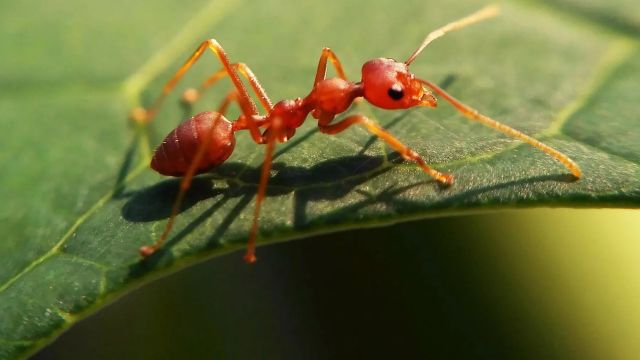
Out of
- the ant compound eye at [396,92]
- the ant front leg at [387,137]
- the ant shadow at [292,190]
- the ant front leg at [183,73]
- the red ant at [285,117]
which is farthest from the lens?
the ant front leg at [183,73]

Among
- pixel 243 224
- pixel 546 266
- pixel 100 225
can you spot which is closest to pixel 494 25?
pixel 546 266

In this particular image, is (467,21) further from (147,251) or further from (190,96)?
(147,251)

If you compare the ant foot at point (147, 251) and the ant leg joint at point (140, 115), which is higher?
the ant leg joint at point (140, 115)

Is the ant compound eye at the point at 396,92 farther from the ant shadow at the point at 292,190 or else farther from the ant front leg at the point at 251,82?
the ant front leg at the point at 251,82

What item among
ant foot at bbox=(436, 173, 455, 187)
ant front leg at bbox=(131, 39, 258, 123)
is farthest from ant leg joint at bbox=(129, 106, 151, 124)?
ant foot at bbox=(436, 173, 455, 187)

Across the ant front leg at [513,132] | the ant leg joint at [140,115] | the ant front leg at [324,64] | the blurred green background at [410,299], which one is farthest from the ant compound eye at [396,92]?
the ant leg joint at [140,115]

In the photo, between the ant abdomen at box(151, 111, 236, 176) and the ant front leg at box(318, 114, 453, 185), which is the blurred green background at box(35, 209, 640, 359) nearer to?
the ant front leg at box(318, 114, 453, 185)

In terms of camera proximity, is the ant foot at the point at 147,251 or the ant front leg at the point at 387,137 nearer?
the ant foot at the point at 147,251
